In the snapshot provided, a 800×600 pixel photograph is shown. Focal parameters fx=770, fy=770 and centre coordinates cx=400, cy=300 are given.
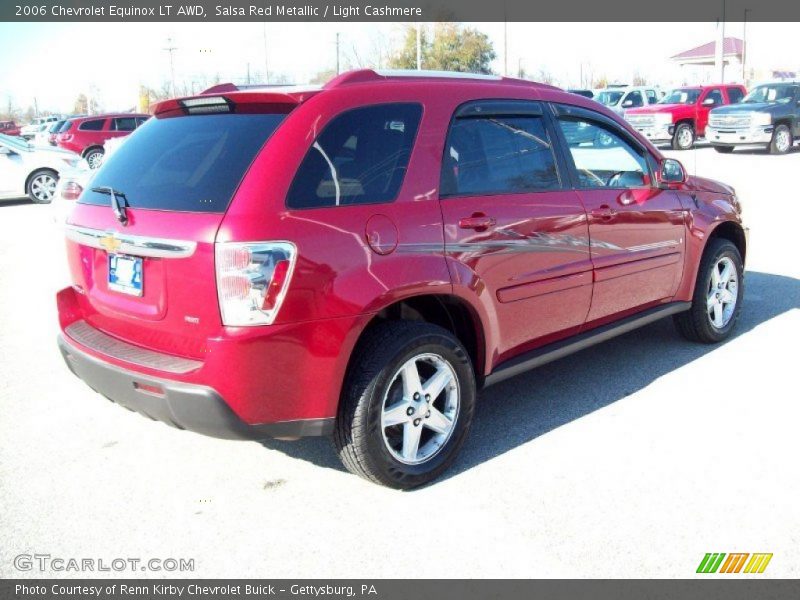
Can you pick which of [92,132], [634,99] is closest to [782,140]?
[634,99]

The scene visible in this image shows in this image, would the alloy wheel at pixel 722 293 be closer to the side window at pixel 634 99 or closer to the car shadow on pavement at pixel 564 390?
the car shadow on pavement at pixel 564 390

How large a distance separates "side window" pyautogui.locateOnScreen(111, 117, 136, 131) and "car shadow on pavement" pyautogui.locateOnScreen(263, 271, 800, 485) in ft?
72.1

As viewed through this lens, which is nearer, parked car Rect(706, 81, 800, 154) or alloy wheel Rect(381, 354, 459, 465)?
alloy wheel Rect(381, 354, 459, 465)

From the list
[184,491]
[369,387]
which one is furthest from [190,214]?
[184,491]

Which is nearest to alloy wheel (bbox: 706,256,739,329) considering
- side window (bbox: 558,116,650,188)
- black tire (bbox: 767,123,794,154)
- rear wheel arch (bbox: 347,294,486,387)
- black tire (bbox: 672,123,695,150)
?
side window (bbox: 558,116,650,188)

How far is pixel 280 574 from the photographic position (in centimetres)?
300

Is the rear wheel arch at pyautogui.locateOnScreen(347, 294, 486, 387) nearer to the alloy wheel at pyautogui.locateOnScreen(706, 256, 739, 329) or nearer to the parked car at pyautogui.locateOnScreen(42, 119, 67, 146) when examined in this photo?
the alloy wheel at pyautogui.locateOnScreen(706, 256, 739, 329)

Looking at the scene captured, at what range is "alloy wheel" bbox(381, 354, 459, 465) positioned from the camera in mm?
3539

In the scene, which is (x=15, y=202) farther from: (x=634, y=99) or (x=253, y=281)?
(x=634, y=99)

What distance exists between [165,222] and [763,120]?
22615 millimetres
